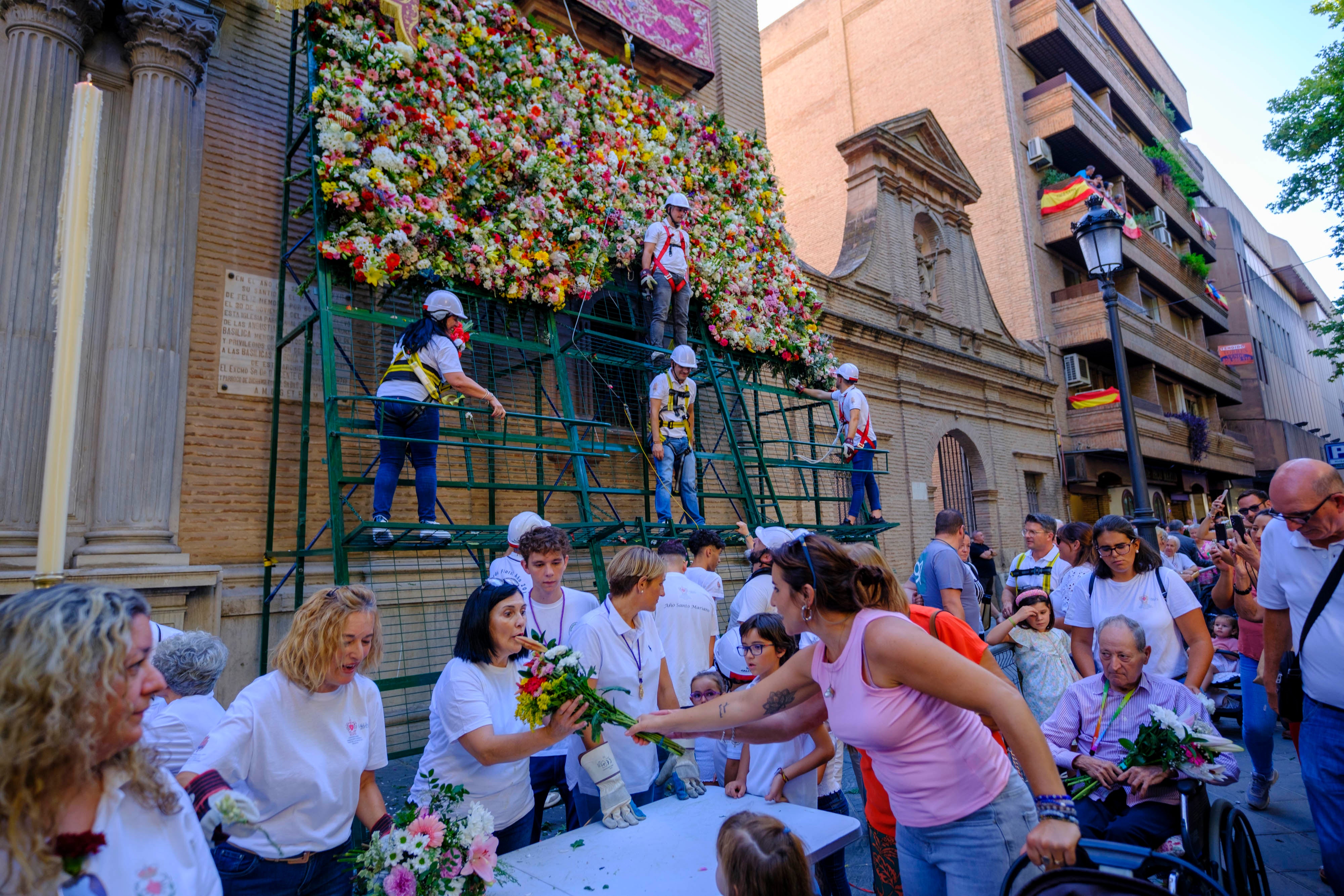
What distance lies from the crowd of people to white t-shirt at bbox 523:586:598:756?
17 mm

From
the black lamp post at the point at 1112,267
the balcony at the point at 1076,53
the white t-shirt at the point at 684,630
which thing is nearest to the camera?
the white t-shirt at the point at 684,630

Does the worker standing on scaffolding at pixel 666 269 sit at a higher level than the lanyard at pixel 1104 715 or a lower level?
higher

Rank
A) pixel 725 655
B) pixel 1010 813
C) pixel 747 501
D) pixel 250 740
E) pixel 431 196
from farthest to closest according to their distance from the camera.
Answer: pixel 747 501
pixel 431 196
pixel 725 655
pixel 250 740
pixel 1010 813

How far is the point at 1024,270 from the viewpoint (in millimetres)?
22406

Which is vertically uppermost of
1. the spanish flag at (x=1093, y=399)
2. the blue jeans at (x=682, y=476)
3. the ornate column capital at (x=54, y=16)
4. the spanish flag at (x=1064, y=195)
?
the spanish flag at (x=1064, y=195)

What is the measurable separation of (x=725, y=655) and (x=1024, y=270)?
21122mm

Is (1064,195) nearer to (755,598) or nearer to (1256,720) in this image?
(1256,720)

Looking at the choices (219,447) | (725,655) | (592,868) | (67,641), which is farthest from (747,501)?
(67,641)

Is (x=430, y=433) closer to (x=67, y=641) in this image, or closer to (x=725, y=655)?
(x=725, y=655)

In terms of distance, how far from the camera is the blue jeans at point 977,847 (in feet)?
8.20

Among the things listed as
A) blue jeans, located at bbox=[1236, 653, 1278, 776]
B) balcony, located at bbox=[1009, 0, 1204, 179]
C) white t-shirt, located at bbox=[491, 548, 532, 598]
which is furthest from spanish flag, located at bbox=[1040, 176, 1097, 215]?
white t-shirt, located at bbox=[491, 548, 532, 598]

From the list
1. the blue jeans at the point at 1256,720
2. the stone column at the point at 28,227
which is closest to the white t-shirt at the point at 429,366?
the stone column at the point at 28,227

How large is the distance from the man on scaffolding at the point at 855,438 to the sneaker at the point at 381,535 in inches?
252

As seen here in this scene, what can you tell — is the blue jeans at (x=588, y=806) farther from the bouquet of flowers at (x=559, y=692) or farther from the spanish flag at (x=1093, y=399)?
the spanish flag at (x=1093, y=399)
